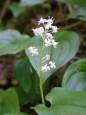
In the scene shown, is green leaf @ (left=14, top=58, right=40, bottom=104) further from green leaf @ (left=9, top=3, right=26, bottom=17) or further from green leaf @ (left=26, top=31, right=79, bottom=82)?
green leaf @ (left=9, top=3, right=26, bottom=17)

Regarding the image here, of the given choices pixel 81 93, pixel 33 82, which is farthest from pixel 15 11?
pixel 81 93

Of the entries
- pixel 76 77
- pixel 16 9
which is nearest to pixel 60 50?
pixel 76 77

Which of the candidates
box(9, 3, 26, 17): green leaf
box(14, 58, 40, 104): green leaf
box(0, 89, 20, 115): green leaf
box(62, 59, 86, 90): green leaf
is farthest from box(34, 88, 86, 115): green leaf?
box(9, 3, 26, 17): green leaf

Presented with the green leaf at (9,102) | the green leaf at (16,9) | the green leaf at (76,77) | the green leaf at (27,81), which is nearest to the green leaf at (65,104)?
the green leaf at (76,77)

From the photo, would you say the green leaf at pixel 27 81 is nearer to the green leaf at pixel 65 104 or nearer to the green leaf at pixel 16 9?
the green leaf at pixel 65 104

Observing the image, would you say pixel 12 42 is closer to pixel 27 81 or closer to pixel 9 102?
pixel 27 81
